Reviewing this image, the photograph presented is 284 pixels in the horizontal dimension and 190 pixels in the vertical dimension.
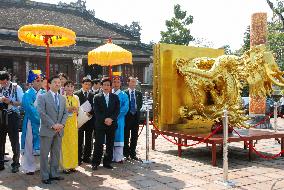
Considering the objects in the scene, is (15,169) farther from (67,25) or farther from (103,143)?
(67,25)

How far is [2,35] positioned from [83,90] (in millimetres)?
14844

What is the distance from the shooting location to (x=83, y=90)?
22.5ft

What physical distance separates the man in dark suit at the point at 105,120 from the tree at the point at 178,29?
2792 centimetres

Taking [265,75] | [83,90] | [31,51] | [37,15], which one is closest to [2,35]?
[31,51]

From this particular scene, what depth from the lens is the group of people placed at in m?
5.30

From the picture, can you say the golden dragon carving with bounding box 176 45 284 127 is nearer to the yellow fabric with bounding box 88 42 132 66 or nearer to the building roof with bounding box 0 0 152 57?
the yellow fabric with bounding box 88 42 132 66

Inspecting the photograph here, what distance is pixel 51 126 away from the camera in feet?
17.0

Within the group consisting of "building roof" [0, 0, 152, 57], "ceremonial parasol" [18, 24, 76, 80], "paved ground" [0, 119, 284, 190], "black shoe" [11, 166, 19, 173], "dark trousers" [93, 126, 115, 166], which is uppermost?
"building roof" [0, 0, 152, 57]

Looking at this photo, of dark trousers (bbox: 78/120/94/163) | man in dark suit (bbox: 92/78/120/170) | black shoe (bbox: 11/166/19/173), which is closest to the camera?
black shoe (bbox: 11/166/19/173)

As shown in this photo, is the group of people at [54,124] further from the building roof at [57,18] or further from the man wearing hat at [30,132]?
the building roof at [57,18]

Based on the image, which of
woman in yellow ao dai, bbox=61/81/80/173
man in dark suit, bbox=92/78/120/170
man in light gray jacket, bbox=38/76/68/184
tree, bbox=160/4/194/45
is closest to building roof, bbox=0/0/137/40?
tree, bbox=160/4/194/45

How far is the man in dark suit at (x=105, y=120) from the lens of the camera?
6.15 metres

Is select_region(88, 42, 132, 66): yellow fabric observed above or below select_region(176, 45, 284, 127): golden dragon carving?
above

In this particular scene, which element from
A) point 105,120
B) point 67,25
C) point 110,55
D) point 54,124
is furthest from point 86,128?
point 67,25
